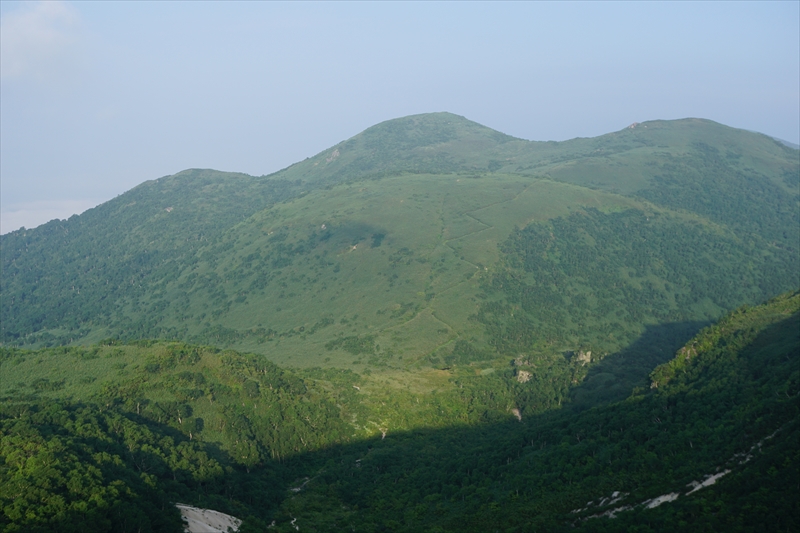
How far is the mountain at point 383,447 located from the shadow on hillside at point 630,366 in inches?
477

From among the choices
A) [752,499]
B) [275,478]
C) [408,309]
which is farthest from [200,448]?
[408,309]

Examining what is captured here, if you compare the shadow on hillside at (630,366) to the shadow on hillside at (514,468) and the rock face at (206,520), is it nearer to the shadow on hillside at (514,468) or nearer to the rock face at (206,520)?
the shadow on hillside at (514,468)

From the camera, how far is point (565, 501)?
75.6 m

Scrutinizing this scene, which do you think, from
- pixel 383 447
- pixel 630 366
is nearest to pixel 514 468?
pixel 383 447

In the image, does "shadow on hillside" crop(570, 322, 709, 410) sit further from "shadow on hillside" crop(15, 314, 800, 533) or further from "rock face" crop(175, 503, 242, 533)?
"rock face" crop(175, 503, 242, 533)

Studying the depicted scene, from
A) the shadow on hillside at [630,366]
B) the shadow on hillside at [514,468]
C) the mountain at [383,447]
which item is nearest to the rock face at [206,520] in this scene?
the mountain at [383,447]

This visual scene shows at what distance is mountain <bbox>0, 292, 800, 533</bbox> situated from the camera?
66500mm

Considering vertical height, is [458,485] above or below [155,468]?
below

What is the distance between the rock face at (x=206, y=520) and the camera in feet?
239

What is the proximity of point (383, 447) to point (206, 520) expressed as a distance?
131 ft

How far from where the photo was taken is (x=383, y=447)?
111000 mm

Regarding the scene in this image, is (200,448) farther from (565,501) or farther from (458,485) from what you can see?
(565,501)

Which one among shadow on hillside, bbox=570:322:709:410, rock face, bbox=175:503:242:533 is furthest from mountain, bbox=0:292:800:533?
shadow on hillside, bbox=570:322:709:410

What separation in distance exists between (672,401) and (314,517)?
47203 millimetres
